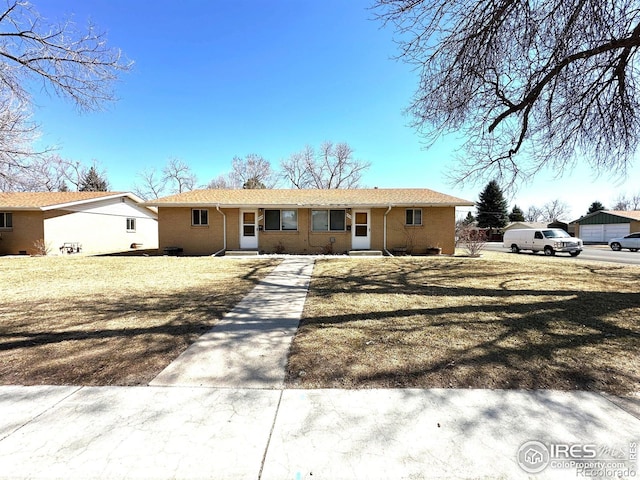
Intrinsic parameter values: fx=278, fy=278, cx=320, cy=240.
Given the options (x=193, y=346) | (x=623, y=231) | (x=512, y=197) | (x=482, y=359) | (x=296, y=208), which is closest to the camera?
(x=482, y=359)

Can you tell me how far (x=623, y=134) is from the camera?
7.28 metres

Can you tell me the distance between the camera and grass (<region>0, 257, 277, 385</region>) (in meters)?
2.96

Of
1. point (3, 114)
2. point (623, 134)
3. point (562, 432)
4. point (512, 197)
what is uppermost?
point (3, 114)

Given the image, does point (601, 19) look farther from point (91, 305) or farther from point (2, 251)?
point (2, 251)

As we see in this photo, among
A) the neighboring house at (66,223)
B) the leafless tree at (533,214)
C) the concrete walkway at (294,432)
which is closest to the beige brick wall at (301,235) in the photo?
the neighboring house at (66,223)

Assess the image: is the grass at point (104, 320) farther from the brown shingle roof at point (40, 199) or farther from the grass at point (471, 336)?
the brown shingle roof at point (40, 199)

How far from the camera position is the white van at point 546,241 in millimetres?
17047

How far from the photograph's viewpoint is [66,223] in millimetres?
16656

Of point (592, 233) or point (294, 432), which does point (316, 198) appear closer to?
point (294, 432)

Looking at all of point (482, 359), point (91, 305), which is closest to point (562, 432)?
point (482, 359)

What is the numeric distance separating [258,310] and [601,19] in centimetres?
837

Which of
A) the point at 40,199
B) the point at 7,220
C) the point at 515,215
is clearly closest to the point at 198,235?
the point at 40,199

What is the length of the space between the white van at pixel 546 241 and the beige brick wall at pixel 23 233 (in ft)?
98.6

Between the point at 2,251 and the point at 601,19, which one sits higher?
the point at 601,19
